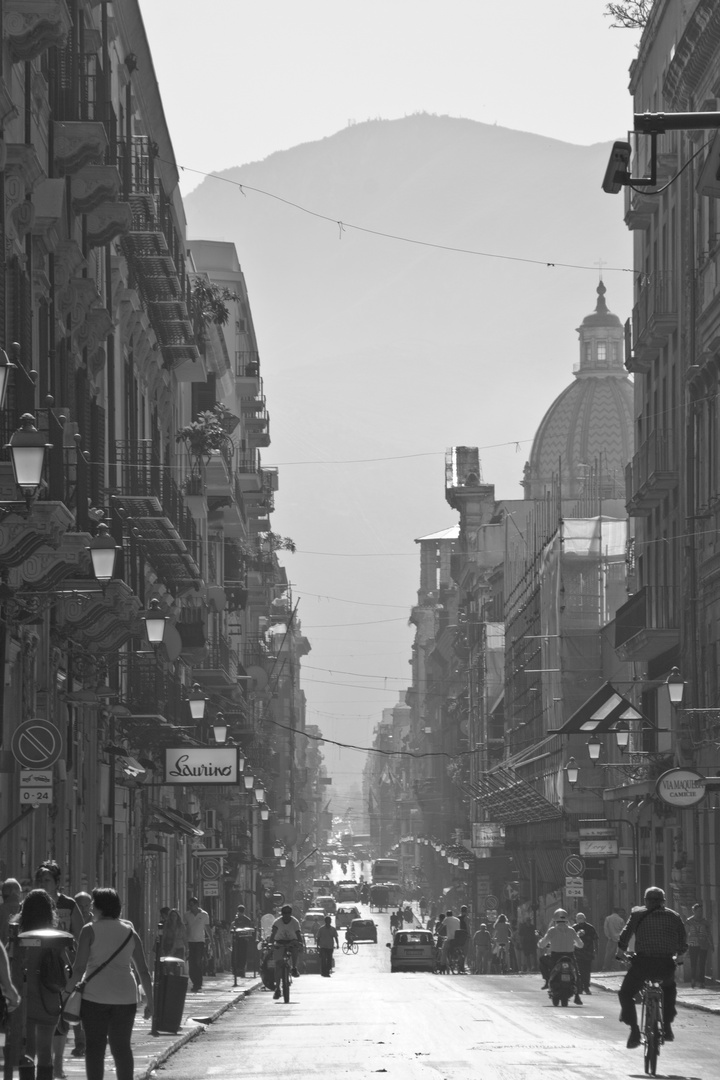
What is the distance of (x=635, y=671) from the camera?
53.2m

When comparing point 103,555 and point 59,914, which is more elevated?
point 103,555

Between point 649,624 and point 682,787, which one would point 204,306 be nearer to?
point 649,624

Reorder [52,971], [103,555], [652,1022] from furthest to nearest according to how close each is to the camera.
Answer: [103,555], [652,1022], [52,971]

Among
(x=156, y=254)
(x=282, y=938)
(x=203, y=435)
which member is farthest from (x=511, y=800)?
(x=156, y=254)

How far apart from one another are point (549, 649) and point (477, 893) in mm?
26037

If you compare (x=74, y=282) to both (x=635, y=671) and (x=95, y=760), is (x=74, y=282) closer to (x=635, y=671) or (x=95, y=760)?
(x=95, y=760)

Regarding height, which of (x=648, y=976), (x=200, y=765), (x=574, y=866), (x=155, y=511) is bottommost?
(x=648, y=976)

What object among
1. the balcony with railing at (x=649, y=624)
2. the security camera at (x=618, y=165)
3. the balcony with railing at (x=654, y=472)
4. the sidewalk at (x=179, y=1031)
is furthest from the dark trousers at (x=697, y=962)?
the security camera at (x=618, y=165)

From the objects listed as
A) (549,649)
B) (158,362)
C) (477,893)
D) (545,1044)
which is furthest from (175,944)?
(477,893)

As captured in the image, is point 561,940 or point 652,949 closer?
point 652,949

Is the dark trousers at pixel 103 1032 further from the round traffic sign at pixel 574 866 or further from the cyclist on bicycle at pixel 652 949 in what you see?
the round traffic sign at pixel 574 866

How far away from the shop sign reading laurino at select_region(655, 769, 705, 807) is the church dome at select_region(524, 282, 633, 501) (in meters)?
79.4

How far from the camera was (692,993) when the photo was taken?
113 feet

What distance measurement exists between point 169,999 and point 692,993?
43.0 feet
